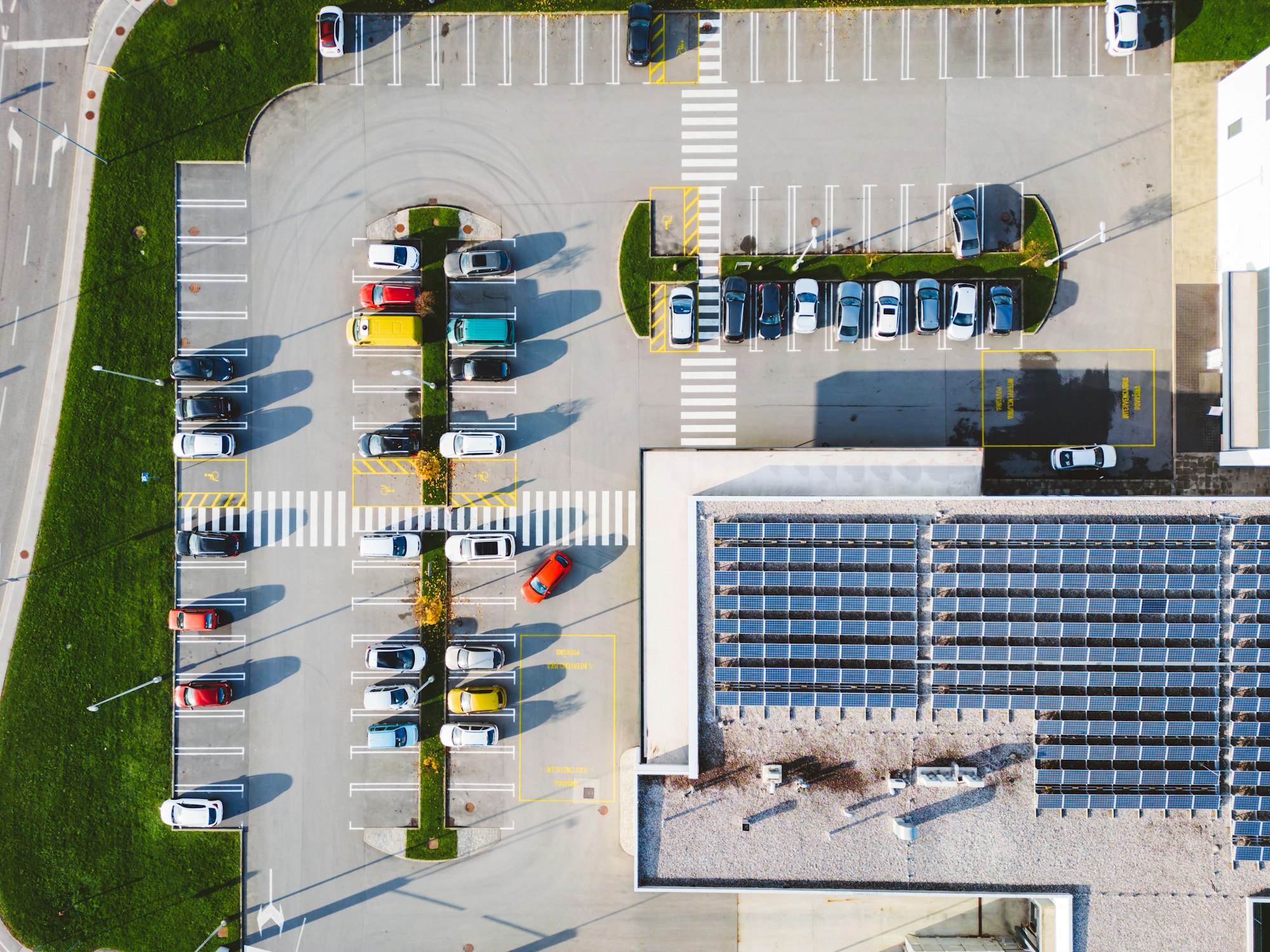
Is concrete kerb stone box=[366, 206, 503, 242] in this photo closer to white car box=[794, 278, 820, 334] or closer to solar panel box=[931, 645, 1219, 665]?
white car box=[794, 278, 820, 334]

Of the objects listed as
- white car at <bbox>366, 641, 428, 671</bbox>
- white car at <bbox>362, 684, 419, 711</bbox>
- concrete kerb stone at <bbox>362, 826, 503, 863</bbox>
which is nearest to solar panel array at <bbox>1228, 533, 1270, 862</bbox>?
concrete kerb stone at <bbox>362, 826, 503, 863</bbox>

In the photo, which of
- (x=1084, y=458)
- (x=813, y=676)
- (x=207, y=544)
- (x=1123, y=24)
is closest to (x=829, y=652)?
(x=813, y=676)

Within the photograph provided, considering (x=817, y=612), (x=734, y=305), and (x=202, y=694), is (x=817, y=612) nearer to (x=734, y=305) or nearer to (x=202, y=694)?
(x=734, y=305)

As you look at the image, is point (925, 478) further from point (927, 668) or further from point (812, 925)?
point (812, 925)

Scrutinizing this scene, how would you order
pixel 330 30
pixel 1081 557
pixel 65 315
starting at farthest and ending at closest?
pixel 65 315 → pixel 330 30 → pixel 1081 557

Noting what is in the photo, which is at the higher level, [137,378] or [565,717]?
[137,378]

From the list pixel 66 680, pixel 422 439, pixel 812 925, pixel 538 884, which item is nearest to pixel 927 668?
pixel 812 925

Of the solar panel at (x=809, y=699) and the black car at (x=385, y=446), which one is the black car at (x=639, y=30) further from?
the solar panel at (x=809, y=699)
